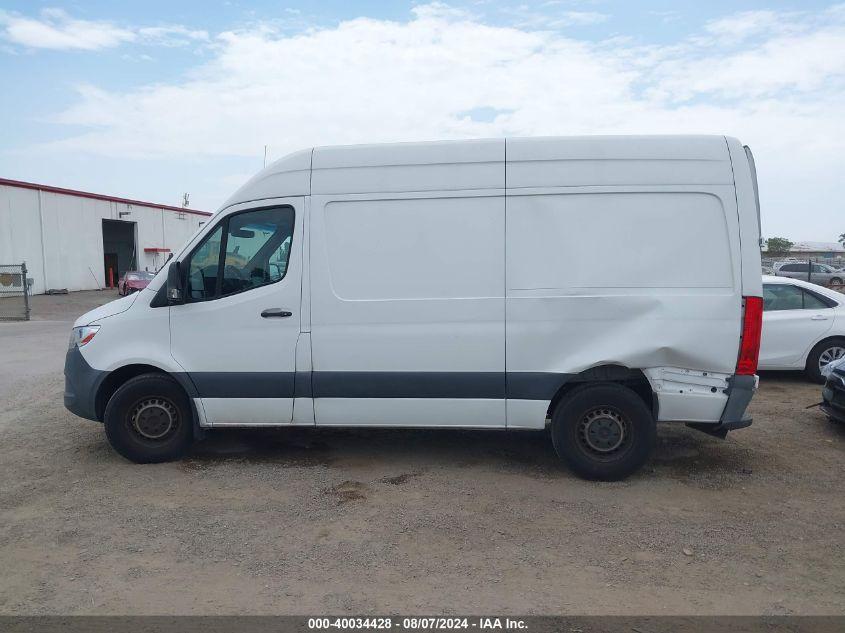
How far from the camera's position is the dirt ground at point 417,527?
347 cm

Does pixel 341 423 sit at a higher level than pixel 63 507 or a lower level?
higher

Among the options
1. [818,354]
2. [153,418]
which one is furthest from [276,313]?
[818,354]

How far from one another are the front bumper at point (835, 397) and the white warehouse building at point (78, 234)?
22287 millimetres

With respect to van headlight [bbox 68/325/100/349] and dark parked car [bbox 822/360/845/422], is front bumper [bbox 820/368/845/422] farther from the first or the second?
van headlight [bbox 68/325/100/349]

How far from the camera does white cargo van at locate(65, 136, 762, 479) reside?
16.1 ft

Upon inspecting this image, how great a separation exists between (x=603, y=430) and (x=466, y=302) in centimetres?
148

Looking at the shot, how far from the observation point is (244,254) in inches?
212

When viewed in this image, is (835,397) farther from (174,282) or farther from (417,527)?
(174,282)

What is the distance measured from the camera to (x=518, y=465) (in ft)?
18.1

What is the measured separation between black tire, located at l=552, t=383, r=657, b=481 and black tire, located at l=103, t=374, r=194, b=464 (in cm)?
316

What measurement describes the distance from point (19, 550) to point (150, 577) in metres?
1.02

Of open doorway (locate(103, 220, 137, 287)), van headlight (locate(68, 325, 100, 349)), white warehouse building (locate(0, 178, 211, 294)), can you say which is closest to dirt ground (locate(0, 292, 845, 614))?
Answer: van headlight (locate(68, 325, 100, 349))
